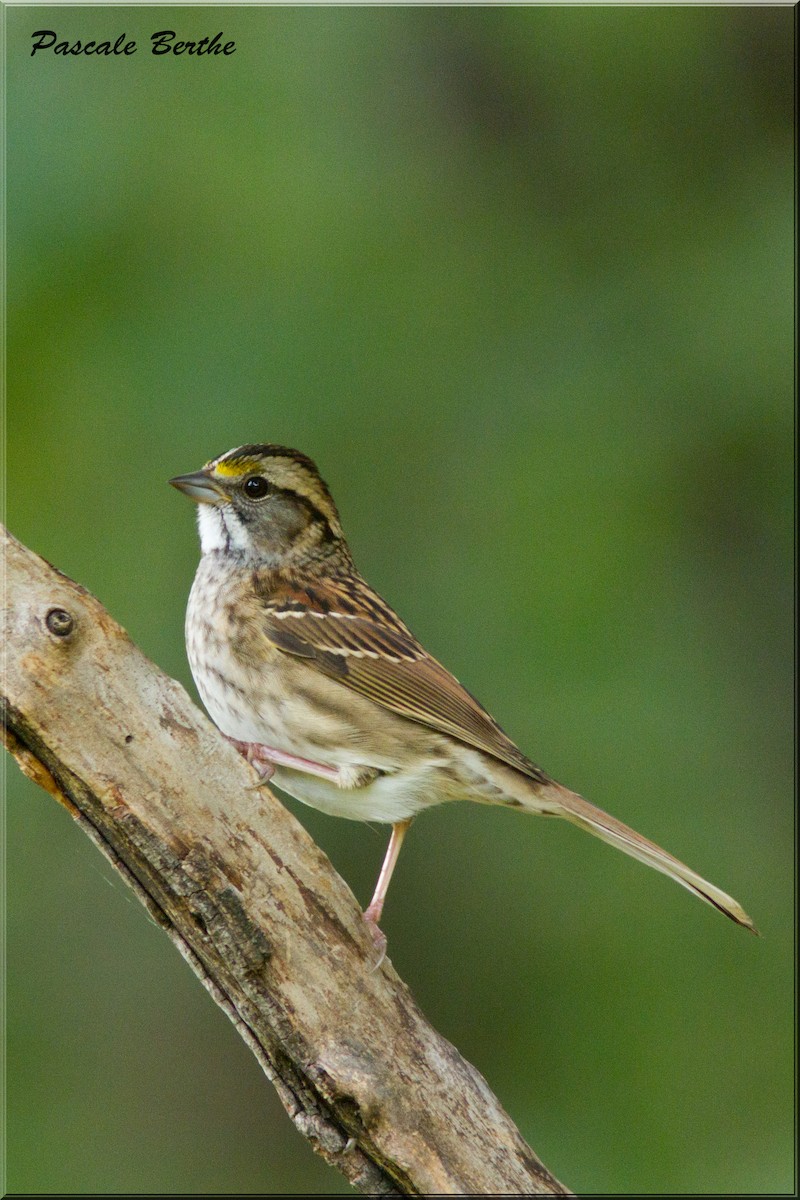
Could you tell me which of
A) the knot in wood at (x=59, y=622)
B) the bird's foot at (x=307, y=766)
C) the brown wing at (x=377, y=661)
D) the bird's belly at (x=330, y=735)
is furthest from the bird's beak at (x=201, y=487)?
the knot in wood at (x=59, y=622)

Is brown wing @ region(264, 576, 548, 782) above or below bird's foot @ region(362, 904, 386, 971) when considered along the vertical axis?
above

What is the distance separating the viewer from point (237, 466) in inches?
171

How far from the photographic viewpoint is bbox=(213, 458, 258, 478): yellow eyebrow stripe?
4355 mm

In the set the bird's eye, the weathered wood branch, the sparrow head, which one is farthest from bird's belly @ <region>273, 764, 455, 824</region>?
the bird's eye

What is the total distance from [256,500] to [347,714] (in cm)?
82

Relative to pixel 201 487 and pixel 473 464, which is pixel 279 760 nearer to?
pixel 201 487

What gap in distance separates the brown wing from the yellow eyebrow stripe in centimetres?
40

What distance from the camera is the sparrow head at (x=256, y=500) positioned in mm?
4363

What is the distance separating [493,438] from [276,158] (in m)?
1.47

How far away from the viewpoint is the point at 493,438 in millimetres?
6137

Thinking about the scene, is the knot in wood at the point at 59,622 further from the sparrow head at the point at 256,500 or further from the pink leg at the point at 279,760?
the sparrow head at the point at 256,500

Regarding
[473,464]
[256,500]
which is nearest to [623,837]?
[256,500]
